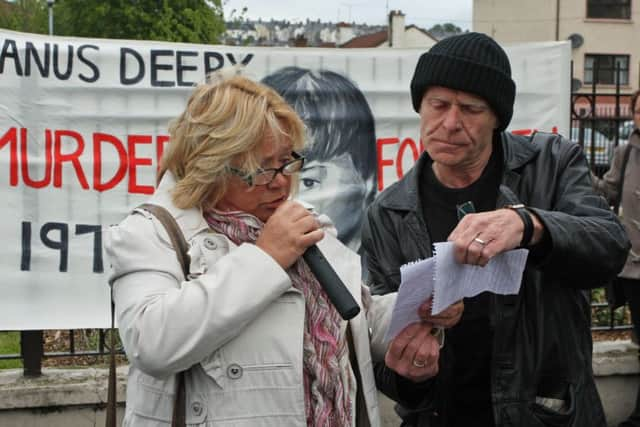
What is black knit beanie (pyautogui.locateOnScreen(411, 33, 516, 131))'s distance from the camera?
7.94 ft

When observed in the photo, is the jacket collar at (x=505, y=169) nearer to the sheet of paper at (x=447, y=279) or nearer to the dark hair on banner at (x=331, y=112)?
the sheet of paper at (x=447, y=279)

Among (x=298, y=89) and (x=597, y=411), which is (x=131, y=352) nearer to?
(x=597, y=411)

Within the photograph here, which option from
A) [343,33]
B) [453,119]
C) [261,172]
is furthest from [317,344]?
[343,33]

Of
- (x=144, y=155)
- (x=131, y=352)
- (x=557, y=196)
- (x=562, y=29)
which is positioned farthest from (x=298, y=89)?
(x=562, y=29)

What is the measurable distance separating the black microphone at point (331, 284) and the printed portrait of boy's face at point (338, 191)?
9.61 ft

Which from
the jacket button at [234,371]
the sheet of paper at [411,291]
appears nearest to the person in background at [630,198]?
the sheet of paper at [411,291]

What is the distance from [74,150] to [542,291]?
2994 millimetres

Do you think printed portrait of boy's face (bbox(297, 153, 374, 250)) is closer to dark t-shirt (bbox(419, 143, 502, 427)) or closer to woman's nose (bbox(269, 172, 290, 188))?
dark t-shirt (bbox(419, 143, 502, 427))

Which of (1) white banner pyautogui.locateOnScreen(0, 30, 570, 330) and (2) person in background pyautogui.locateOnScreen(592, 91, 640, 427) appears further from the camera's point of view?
(2) person in background pyautogui.locateOnScreen(592, 91, 640, 427)

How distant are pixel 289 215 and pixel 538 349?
0.82m

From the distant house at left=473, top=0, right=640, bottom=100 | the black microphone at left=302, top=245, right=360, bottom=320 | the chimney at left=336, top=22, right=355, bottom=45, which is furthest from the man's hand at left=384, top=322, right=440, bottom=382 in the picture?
the chimney at left=336, top=22, right=355, bottom=45

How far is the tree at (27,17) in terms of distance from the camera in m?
27.5

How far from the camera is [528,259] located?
230 cm

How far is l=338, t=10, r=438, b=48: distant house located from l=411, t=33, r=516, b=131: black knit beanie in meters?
Answer: 35.0
